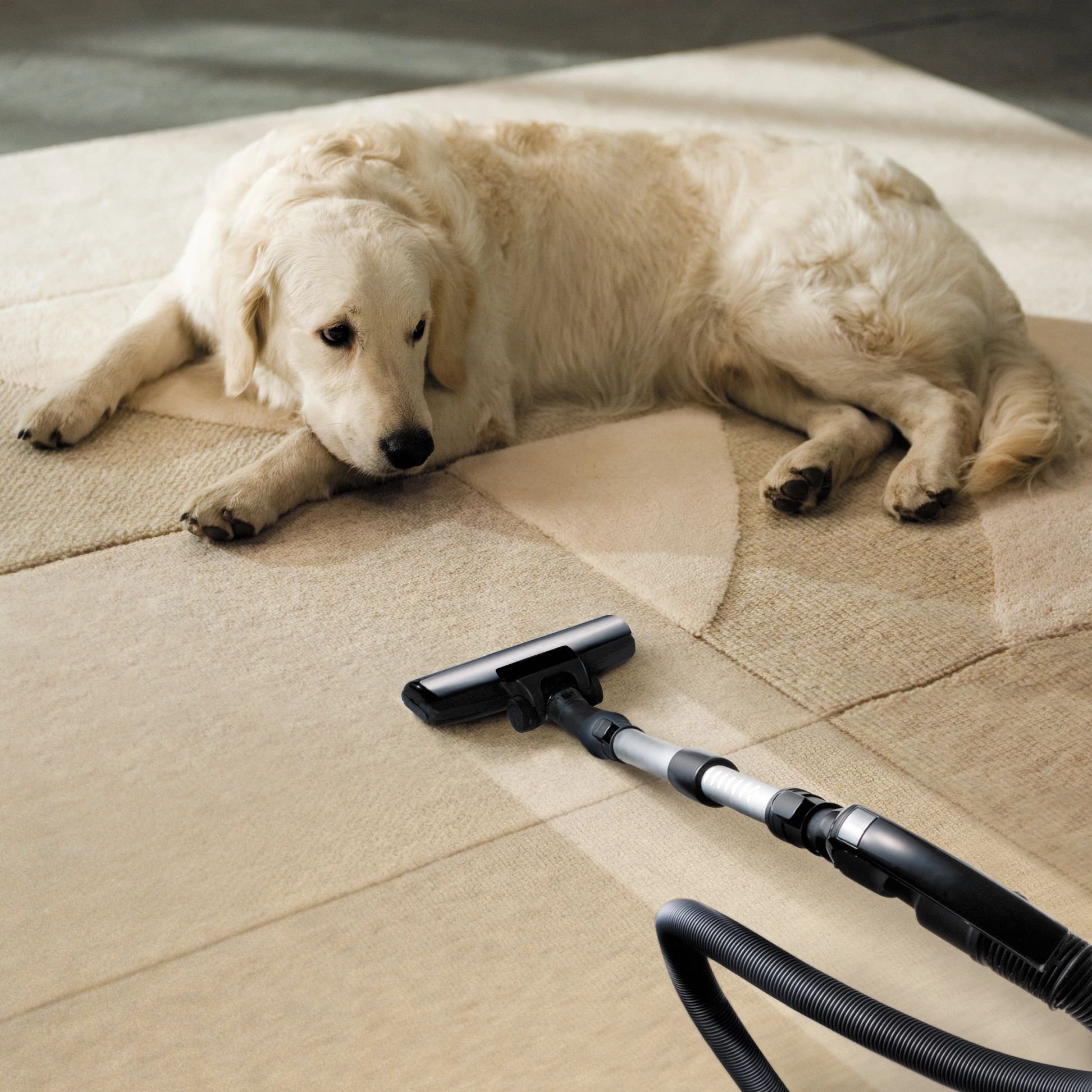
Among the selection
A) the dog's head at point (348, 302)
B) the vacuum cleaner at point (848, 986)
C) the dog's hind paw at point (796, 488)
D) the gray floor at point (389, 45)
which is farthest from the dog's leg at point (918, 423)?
the gray floor at point (389, 45)

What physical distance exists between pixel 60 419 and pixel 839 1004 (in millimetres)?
2072

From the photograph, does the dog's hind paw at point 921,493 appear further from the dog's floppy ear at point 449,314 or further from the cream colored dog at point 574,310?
the dog's floppy ear at point 449,314

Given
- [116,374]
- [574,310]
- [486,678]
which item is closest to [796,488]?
[574,310]

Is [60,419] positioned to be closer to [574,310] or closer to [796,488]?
[574,310]

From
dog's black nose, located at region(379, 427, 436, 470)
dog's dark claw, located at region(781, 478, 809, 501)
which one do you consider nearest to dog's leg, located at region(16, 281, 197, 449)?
dog's black nose, located at region(379, 427, 436, 470)

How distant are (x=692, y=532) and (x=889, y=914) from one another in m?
1.00

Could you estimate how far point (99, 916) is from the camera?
1542 mm

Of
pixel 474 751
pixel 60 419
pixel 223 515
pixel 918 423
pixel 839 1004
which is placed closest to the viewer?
pixel 839 1004

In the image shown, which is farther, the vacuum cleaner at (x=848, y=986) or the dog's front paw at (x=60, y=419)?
the dog's front paw at (x=60, y=419)

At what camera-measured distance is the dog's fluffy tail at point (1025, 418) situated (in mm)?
2557

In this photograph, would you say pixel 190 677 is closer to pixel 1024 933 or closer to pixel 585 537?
pixel 585 537

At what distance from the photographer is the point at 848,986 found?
1.20 m

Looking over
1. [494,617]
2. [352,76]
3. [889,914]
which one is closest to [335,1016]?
[889,914]

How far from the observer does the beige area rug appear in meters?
1.42
